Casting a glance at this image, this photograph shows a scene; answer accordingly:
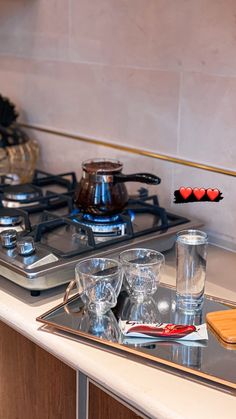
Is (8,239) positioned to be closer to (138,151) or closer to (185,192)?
(185,192)

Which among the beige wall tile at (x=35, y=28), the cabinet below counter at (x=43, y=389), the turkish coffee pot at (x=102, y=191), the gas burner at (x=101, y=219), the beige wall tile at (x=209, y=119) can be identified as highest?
the beige wall tile at (x=35, y=28)

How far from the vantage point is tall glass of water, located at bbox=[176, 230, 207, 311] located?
110 centimetres

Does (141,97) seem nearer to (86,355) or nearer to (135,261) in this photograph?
(135,261)

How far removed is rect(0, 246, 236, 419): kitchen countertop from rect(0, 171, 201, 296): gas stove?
4 centimetres

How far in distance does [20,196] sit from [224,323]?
73 cm

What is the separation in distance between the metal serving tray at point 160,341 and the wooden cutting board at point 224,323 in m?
0.01

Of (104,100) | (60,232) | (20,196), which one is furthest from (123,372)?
(104,100)

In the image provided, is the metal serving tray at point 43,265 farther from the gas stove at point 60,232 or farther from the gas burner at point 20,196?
the gas burner at point 20,196

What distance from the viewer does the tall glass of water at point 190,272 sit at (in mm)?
1100

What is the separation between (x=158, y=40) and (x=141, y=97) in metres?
0.16

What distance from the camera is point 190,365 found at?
2.96 ft

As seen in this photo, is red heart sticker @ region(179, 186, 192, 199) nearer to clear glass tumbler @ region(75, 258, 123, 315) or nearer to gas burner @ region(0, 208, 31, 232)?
clear glass tumbler @ region(75, 258, 123, 315)

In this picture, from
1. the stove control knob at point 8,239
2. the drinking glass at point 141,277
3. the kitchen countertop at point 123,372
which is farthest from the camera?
the stove control knob at point 8,239

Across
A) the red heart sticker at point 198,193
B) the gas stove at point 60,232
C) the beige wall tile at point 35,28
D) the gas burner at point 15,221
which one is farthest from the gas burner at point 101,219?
the beige wall tile at point 35,28
